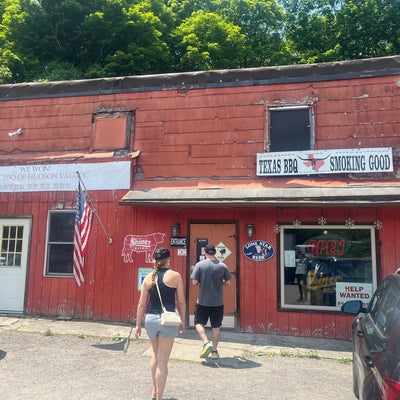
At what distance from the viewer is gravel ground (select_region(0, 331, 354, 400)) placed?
495 centimetres

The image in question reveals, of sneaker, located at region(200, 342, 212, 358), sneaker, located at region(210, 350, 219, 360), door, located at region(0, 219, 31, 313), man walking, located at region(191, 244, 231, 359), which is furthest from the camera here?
door, located at region(0, 219, 31, 313)

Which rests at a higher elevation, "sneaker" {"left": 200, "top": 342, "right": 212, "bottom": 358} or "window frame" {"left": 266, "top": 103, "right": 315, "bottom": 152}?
"window frame" {"left": 266, "top": 103, "right": 315, "bottom": 152}

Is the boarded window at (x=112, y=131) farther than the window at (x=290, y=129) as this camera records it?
Yes

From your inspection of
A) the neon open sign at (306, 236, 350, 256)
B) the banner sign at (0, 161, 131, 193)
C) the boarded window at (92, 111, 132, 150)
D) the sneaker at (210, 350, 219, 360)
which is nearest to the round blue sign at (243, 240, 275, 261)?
the neon open sign at (306, 236, 350, 256)

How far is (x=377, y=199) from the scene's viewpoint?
23.5ft

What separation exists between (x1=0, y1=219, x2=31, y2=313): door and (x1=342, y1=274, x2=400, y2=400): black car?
7557 millimetres

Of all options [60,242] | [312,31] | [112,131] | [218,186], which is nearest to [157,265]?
[218,186]

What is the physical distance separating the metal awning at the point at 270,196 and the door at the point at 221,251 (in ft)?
2.56

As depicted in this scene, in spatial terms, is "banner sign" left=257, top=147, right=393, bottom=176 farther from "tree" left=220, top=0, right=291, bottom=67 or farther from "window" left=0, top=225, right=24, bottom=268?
"tree" left=220, top=0, right=291, bottom=67

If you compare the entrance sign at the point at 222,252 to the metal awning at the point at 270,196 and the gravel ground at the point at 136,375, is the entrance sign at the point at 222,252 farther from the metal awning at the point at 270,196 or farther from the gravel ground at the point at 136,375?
the gravel ground at the point at 136,375

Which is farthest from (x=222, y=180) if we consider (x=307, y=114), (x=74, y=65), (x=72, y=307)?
(x=74, y=65)

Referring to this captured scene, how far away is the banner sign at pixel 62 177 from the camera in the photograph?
9.07m

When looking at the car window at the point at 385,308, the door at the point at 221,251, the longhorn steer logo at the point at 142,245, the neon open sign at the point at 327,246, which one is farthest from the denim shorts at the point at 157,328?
the neon open sign at the point at 327,246

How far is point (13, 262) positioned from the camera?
9508 mm
